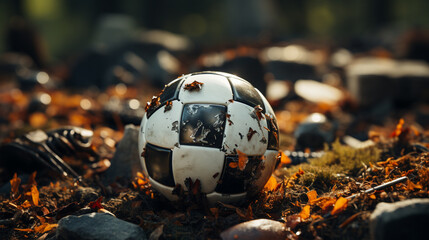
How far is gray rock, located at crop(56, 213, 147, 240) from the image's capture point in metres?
3.33

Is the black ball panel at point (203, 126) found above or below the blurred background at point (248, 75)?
above

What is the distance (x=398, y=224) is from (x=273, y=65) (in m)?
8.96

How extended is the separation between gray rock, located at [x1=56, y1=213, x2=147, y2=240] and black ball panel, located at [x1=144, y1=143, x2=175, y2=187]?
492mm

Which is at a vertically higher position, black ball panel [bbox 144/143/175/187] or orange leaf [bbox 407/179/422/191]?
black ball panel [bbox 144/143/175/187]

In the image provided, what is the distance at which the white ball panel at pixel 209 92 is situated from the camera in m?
3.65

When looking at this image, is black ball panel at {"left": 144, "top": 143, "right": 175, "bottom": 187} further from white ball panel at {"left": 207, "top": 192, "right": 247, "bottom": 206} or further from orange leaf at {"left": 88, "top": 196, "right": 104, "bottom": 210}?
orange leaf at {"left": 88, "top": 196, "right": 104, "bottom": 210}

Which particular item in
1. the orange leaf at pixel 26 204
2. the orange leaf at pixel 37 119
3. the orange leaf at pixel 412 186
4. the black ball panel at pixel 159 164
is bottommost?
the orange leaf at pixel 37 119

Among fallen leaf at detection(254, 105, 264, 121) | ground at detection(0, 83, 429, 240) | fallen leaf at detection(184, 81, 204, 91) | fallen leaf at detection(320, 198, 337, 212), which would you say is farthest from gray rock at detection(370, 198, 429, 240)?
fallen leaf at detection(184, 81, 204, 91)

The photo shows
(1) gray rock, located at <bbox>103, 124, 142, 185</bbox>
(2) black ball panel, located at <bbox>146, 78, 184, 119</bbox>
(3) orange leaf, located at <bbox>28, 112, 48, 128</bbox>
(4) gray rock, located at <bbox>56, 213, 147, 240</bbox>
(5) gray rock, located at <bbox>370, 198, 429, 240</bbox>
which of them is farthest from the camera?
(3) orange leaf, located at <bbox>28, 112, 48, 128</bbox>

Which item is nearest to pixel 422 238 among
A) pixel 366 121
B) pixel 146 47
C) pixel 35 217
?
pixel 35 217

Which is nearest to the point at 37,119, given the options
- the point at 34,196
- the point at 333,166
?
the point at 34,196

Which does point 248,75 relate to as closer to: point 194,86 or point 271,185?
point 271,185

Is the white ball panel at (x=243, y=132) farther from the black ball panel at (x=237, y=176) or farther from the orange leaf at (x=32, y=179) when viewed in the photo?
the orange leaf at (x=32, y=179)

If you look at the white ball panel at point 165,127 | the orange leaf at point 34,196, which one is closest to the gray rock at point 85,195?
the orange leaf at point 34,196
